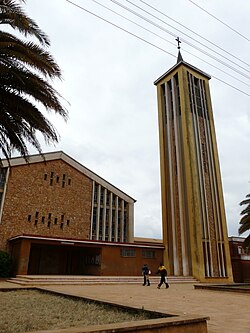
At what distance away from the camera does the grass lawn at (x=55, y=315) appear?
5047 millimetres

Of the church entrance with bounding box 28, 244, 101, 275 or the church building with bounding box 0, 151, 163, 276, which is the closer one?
the church building with bounding box 0, 151, 163, 276

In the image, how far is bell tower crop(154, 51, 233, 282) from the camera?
24378mm

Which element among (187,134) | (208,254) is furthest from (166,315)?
(187,134)

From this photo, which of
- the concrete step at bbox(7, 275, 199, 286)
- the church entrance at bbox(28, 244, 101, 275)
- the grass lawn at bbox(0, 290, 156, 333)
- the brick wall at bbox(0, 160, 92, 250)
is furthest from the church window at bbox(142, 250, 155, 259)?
the grass lawn at bbox(0, 290, 156, 333)

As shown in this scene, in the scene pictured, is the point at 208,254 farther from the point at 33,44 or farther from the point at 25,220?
the point at 33,44

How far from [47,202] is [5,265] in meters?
7.67

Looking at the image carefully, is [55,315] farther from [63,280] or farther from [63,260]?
[63,260]

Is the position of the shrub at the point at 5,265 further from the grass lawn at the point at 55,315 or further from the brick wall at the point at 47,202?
the grass lawn at the point at 55,315

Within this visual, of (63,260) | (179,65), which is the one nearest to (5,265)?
(63,260)

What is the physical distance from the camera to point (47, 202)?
87.5 ft

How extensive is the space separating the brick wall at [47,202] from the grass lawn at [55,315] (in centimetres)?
1757

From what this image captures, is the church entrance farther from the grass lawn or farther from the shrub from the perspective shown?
the grass lawn

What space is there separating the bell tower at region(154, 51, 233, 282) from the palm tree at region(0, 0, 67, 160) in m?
19.5

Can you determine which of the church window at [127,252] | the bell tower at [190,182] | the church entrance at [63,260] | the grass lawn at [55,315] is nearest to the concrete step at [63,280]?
the church window at [127,252]
